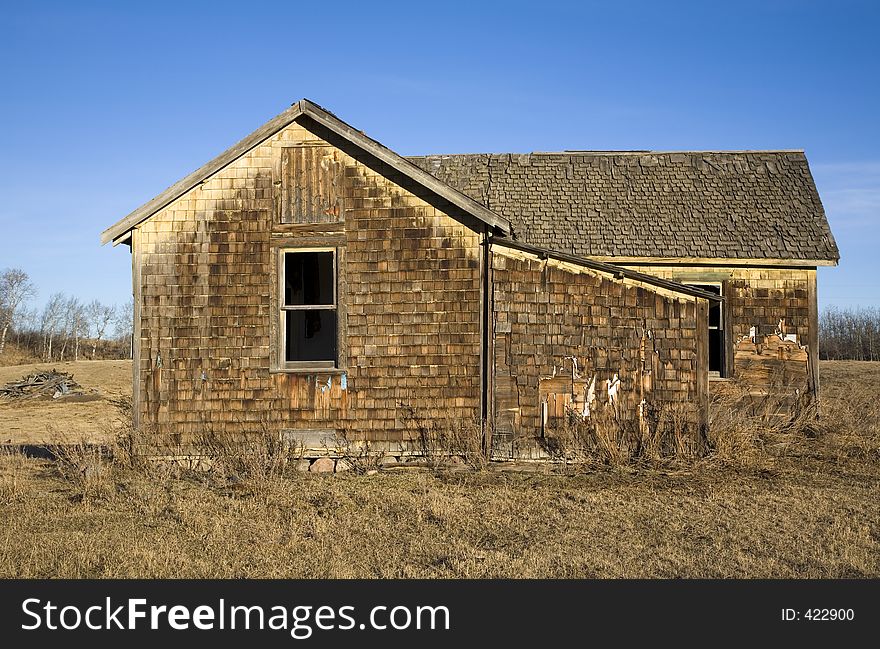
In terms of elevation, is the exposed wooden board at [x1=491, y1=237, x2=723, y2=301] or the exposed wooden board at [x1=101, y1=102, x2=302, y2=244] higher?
the exposed wooden board at [x1=101, y1=102, x2=302, y2=244]

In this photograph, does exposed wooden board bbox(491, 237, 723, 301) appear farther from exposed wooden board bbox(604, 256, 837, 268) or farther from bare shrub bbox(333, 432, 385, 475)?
bare shrub bbox(333, 432, 385, 475)

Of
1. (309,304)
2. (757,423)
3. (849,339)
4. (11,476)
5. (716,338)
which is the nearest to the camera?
(11,476)

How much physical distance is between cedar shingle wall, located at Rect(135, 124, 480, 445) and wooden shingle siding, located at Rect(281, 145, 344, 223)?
8 centimetres

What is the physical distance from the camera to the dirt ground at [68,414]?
1675cm

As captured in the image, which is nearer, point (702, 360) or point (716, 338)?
point (702, 360)

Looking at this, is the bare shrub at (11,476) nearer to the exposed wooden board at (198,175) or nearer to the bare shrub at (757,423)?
the exposed wooden board at (198,175)

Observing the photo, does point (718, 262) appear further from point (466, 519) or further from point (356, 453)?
point (466, 519)

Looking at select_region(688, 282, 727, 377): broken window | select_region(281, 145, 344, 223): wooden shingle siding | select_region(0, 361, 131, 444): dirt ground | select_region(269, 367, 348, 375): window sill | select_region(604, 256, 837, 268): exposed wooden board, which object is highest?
select_region(281, 145, 344, 223): wooden shingle siding

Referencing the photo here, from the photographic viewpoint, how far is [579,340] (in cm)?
1088

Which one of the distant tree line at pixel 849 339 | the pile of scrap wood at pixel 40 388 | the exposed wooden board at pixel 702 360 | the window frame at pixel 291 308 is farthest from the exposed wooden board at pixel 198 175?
the distant tree line at pixel 849 339

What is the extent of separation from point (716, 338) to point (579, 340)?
15.6ft

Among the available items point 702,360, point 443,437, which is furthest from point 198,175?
point 702,360

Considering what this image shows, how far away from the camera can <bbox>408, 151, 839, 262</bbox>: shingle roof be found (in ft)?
45.8

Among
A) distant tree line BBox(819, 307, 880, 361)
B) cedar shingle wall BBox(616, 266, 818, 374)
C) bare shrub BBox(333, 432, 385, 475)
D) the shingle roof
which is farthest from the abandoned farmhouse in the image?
distant tree line BBox(819, 307, 880, 361)
